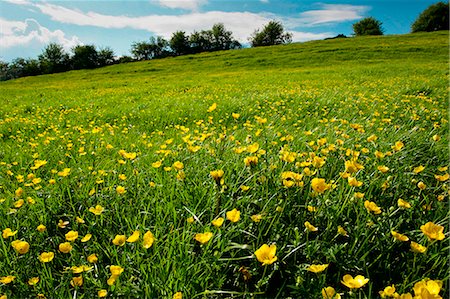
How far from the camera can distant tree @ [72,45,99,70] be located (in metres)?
60.6

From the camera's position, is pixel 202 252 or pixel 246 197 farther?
pixel 246 197

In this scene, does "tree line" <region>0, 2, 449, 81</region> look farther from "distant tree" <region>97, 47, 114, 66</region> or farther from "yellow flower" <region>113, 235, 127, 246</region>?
"yellow flower" <region>113, 235, 127, 246</region>

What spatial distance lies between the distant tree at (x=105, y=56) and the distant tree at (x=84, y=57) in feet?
2.68

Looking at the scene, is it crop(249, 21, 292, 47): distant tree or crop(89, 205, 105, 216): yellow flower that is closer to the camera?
crop(89, 205, 105, 216): yellow flower

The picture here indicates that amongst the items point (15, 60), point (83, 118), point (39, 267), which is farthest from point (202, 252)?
point (15, 60)

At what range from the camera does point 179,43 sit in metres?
70.9

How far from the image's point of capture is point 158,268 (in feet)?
4.71

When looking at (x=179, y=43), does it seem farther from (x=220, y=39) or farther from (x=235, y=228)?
(x=235, y=228)

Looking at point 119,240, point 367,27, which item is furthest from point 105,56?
point 119,240

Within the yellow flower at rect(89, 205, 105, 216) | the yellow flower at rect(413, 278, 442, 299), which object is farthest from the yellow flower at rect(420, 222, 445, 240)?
the yellow flower at rect(89, 205, 105, 216)

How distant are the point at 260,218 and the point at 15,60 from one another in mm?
86751

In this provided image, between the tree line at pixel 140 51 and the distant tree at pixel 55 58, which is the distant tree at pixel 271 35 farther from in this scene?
the distant tree at pixel 55 58

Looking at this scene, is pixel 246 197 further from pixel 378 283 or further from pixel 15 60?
pixel 15 60

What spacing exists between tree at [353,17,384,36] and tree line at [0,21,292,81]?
49.5 ft
